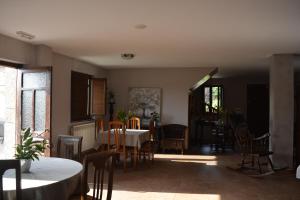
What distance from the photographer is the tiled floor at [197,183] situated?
170 inches

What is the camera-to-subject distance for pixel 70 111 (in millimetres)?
6855

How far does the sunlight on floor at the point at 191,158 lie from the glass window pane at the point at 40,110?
10.9 ft

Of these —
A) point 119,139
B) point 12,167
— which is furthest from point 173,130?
point 12,167

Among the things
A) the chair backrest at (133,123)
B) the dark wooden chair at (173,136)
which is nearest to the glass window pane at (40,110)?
the chair backrest at (133,123)

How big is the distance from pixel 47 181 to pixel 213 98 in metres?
9.59

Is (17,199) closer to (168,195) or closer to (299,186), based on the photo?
(168,195)

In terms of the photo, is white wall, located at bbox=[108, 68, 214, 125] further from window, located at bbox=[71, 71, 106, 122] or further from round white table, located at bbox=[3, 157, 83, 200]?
round white table, located at bbox=[3, 157, 83, 200]

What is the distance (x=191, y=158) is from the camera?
7.32 meters

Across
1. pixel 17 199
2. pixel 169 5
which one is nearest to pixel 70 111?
pixel 169 5

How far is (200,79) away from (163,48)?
3151 millimetres

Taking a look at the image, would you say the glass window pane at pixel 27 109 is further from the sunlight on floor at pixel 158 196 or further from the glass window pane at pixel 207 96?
the glass window pane at pixel 207 96

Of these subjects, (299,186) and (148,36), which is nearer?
(148,36)

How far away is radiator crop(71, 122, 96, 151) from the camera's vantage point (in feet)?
22.6

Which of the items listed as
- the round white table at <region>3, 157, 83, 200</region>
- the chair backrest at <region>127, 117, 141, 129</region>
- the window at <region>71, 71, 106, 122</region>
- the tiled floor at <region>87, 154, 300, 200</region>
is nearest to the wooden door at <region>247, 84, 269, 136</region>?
the tiled floor at <region>87, 154, 300, 200</region>
